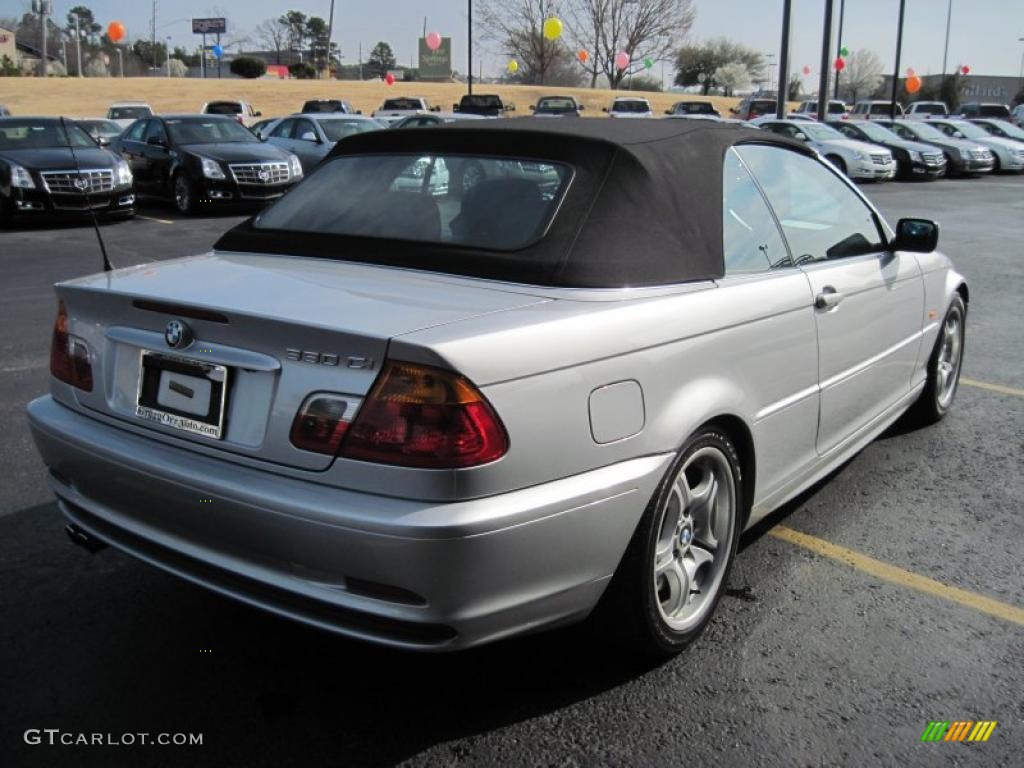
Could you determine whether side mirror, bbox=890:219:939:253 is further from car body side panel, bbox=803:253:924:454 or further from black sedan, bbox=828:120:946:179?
black sedan, bbox=828:120:946:179

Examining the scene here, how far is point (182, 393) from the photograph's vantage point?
102 inches

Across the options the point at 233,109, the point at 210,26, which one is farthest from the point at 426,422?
the point at 210,26

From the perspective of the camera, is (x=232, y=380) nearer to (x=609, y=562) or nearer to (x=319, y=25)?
(x=609, y=562)

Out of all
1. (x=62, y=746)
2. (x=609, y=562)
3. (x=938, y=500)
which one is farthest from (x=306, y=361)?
(x=938, y=500)

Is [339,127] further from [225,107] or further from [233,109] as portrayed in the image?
[233,109]

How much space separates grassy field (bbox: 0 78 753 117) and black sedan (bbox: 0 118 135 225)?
1323 inches

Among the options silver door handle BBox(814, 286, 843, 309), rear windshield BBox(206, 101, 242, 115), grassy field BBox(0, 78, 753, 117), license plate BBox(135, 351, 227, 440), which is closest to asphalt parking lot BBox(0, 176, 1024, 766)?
license plate BBox(135, 351, 227, 440)

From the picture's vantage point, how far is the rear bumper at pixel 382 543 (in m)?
2.25

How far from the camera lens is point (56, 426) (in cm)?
292

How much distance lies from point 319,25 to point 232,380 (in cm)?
11742

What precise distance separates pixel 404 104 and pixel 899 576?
1525 inches

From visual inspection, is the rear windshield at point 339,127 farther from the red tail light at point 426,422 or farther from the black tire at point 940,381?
the red tail light at point 426,422

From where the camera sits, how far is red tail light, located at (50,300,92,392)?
2904 millimetres

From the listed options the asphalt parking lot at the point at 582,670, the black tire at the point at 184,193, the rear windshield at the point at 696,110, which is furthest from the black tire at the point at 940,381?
the rear windshield at the point at 696,110
